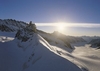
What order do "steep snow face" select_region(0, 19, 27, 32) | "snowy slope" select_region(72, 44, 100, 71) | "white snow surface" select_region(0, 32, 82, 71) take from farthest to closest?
1. "steep snow face" select_region(0, 19, 27, 32)
2. "snowy slope" select_region(72, 44, 100, 71)
3. "white snow surface" select_region(0, 32, 82, 71)

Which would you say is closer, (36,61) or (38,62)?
(38,62)

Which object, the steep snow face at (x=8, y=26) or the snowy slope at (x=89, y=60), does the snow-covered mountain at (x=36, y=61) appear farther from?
the steep snow face at (x=8, y=26)

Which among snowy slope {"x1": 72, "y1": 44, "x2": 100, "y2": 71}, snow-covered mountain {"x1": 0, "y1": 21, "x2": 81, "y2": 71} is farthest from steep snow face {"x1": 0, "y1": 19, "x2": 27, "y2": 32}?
snow-covered mountain {"x1": 0, "y1": 21, "x2": 81, "y2": 71}

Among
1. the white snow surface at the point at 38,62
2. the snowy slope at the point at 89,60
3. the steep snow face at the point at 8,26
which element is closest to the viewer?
the white snow surface at the point at 38,62

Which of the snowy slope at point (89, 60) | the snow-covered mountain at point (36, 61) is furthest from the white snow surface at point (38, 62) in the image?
the snowy slope at point (89, 60)

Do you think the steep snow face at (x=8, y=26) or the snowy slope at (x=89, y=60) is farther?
the steep snow face at (x=8, y=26)

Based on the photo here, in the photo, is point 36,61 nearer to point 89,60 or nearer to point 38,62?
point 38,62

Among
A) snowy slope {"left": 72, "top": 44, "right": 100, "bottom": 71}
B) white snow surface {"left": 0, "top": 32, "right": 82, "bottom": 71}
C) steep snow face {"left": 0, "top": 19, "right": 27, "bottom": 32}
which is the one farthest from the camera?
steep snow face {"left": 0, "top": 19, "right": 27, "bottom": 32}

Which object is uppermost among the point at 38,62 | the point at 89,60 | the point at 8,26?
the point at 8,26

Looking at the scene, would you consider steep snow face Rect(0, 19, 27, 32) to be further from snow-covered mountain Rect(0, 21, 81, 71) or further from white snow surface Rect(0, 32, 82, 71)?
white snow surface Rect(0, 32, 82, 71)

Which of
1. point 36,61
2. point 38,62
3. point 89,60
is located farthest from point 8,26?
point 38,62

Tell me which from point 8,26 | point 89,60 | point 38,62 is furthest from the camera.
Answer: point 8,26

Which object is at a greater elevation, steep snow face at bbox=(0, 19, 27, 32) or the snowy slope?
steep snow face at bbox=(0, 19, 27, 32)

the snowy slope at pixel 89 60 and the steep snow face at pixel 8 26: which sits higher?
the steep snow face at pixel 8 26
